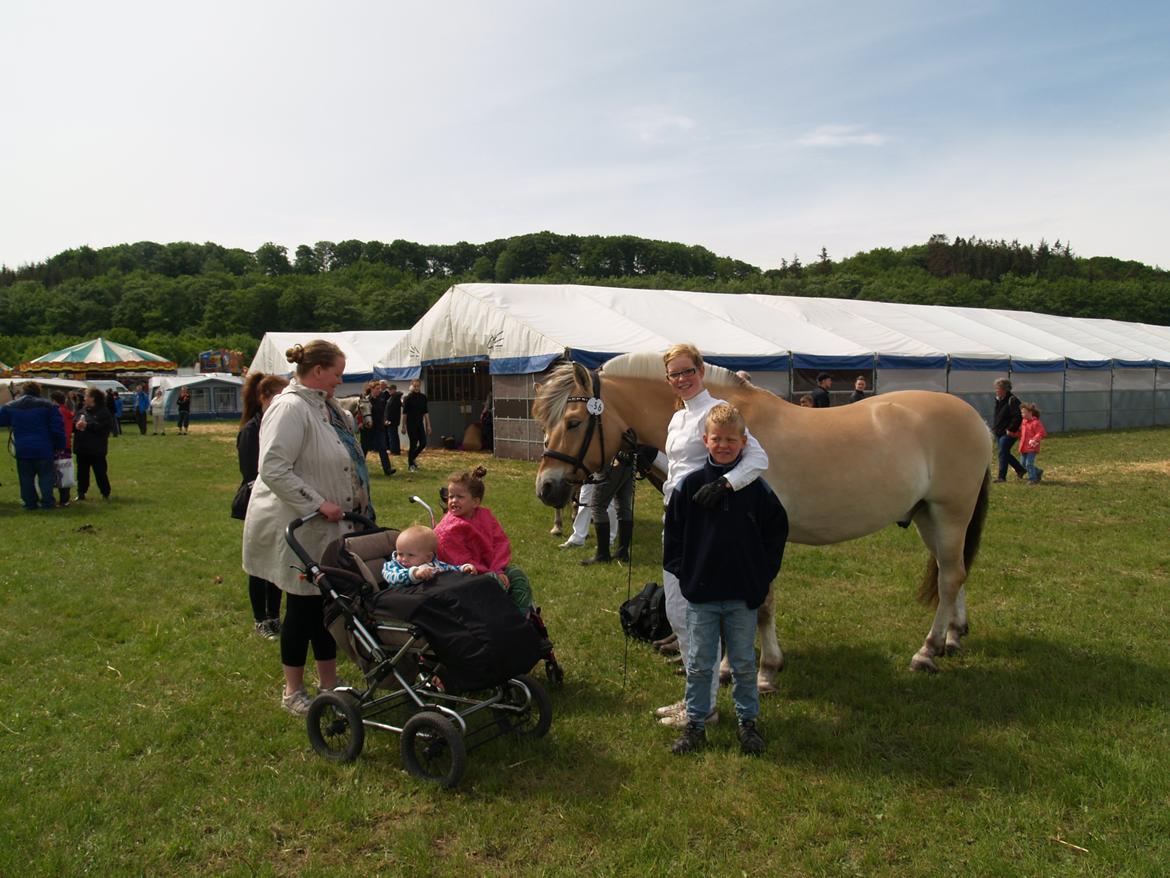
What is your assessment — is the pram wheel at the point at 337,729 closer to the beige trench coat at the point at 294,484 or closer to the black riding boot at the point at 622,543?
the beige trench coat at the point at 294,484

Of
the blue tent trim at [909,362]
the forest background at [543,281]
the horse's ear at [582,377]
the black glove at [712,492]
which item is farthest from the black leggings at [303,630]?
the forest background at [543,281]

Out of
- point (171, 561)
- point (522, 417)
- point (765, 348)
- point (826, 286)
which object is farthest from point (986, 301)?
point (171, 561)

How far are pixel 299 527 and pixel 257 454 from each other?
221 centimetres

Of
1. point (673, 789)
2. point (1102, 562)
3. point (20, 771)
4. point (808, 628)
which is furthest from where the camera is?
point (1102, 562)

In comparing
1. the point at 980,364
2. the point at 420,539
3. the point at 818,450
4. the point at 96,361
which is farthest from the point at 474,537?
the point at 96,361

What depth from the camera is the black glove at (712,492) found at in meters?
3.39

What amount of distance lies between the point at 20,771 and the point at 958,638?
5.35 m

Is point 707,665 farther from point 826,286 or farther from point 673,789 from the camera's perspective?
point 826,286

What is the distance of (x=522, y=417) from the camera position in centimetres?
1781

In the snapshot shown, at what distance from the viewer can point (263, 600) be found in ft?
18.4

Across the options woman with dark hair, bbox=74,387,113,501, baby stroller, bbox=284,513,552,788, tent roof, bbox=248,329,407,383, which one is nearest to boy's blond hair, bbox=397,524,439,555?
baby stroller, bbox=284,513,552,788

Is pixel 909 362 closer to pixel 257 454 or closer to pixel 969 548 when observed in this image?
pixel 969 548

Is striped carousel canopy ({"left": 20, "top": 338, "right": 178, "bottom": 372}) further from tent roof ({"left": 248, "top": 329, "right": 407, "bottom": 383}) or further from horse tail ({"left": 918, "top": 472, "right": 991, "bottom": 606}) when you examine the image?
horse tail ({"left": 918, "top": 472, "right": 991, "bottom": 606})

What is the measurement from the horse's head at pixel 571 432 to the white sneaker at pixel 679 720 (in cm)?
129
